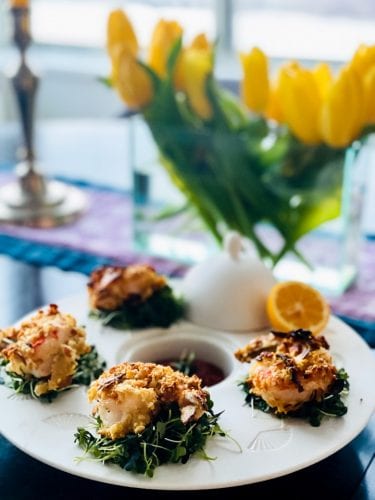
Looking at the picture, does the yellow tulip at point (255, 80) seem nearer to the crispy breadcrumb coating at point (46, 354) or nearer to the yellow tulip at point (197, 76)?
the yellow tulip at point (197, 76)

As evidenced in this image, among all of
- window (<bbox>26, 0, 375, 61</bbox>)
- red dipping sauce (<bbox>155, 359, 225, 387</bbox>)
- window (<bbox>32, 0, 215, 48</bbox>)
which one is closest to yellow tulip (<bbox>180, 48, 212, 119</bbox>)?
red dipping sauce (<bbox>155, 359, 225, 387</bbox>)

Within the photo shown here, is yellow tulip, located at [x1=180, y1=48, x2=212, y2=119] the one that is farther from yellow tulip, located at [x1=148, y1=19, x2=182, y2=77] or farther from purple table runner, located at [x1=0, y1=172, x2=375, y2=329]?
purple table runner, located at [x1=0, y1=172, x2=375, y2=329]

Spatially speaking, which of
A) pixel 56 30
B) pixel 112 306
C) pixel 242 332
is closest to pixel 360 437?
pixel 242 332

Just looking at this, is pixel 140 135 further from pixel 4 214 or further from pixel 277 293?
pixel 277 293

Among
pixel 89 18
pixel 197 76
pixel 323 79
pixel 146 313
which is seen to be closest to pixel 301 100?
pixel 323 79

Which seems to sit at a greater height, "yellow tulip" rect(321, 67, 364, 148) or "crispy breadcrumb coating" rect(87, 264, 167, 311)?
"yellow tulip" rect(321, 67, 364, 148)

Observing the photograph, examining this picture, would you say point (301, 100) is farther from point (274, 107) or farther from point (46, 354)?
point (46, 354)

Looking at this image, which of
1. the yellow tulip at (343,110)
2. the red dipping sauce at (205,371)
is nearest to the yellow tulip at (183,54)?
the yellow tulip at (343,110)
